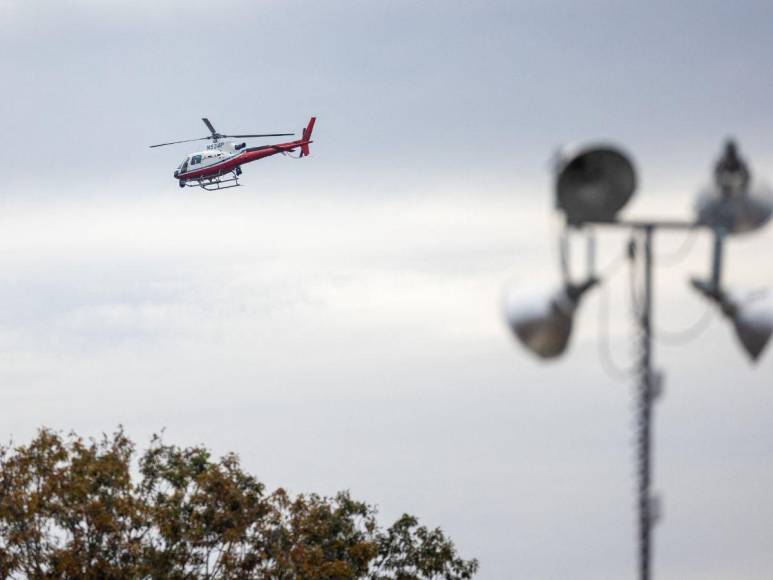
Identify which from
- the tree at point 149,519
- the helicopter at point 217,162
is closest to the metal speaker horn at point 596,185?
the tree at point 149,519

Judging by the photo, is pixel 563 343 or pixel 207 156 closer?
pixel 563 343

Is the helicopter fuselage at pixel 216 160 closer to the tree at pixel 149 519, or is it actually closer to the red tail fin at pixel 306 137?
the red tail fin at pixel 306 137

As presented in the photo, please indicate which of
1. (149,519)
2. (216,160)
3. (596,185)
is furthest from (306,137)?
(596,185)

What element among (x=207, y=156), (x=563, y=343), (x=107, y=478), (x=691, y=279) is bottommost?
(x=563, y=343)

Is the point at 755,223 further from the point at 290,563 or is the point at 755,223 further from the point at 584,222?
the point at 290,563

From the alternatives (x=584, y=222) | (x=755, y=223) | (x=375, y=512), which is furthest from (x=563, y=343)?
(x=375, y=512)

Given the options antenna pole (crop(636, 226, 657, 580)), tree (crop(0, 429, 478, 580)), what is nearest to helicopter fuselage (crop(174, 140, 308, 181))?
tree (crop(0, 429, 478, 580))

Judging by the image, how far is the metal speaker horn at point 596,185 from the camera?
6242mm

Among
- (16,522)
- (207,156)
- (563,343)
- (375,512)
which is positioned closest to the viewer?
(563,343)

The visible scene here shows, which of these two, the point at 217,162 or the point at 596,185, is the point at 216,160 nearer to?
the point at 217,162

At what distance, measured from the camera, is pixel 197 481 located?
31.1 meters

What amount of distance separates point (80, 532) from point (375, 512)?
767 cm

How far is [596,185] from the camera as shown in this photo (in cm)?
628

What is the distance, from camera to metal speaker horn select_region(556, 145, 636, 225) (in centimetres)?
624
